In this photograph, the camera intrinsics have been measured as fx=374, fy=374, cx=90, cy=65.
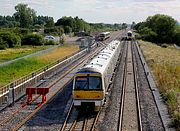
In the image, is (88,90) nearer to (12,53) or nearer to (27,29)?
(12,53)

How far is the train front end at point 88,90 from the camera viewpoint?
19000 mm

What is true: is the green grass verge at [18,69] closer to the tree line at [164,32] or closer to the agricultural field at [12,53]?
the agricultural field at [12,53]

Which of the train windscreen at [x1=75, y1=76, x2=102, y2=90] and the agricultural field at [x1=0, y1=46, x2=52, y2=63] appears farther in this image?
the agricultural field at [x1=0, y1=46, x2=52, y2=63]

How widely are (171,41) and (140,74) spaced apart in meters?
90.9

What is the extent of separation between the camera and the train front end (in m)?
19.0

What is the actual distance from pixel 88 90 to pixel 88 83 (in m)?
0.40

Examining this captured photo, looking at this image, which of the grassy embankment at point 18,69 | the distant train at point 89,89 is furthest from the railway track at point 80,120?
the grassy embankment at point 18,69

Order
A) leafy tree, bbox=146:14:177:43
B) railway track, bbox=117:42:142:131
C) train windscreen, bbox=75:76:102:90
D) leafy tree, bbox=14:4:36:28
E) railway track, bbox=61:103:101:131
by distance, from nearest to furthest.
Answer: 1. railway track, bbox=61:103:101:131
2. railway track, bbox=117:42:142:131
3. train windscreen, bbox=75:76:102:90
4. leafy tree, bbox=146:14:177:43
5. leafy tree, bbox=14:4:36:28

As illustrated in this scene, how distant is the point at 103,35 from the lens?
3967 inches

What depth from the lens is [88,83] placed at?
1920cm

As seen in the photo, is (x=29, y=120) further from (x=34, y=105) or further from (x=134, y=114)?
(x=134, y=114)

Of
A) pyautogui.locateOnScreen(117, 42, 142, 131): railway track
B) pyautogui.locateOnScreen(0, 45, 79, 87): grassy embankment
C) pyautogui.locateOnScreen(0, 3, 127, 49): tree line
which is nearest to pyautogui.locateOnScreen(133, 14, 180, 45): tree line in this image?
pyautogui.locateOnScreen(0, 3, 127, 49): tree line

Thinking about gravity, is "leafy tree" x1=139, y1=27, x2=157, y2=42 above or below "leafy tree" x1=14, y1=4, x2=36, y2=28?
below

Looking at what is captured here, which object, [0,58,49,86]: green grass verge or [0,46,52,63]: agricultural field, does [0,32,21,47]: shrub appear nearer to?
[0,46,52,63]: agricultural field
